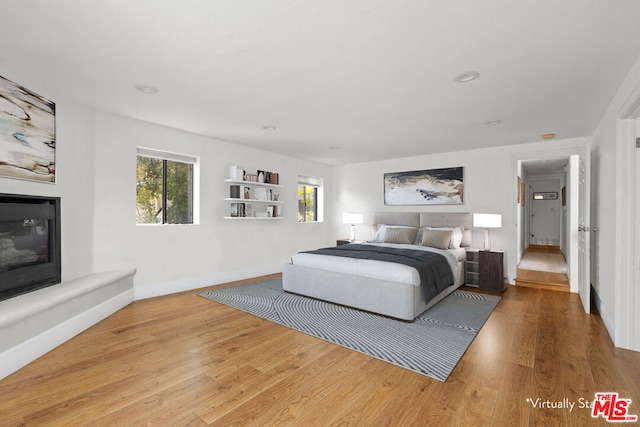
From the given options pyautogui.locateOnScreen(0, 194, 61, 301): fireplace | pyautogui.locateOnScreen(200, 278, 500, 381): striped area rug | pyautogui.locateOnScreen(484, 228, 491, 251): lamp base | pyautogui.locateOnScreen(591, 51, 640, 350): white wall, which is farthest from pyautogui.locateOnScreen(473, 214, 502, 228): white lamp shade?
pyautogui.locateOnScreen(0, 194, 61, 301): fireplace

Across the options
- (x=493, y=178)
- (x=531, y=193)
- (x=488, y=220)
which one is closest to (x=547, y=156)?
(x=493, y=178)

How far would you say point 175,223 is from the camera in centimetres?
457

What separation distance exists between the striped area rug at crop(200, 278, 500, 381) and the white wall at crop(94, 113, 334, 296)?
24.9 inches

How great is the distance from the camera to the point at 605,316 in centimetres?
316

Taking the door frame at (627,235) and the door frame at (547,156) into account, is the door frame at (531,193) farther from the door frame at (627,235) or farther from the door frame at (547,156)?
the door frame at (627,235)

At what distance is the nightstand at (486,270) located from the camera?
4.61 metres

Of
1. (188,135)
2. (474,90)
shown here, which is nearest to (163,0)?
(474,90)

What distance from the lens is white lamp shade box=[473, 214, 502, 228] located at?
4.74 meters

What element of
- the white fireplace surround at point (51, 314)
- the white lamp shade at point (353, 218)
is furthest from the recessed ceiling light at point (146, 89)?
the white lamp shade at point (353, 218)

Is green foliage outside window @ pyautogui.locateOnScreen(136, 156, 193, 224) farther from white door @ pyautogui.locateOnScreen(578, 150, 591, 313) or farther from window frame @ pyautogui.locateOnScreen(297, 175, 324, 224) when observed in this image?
white door @ pyautogui.locateOnScreen(578, 150, 591, 313)

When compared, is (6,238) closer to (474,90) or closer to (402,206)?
(474,90)

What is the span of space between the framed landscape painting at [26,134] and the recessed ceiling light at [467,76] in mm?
3807

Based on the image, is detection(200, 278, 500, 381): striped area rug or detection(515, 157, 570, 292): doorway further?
detection(515, 157, 570, 292): doorway

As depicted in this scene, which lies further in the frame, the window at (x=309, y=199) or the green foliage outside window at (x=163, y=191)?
the window at (x=309, y=199)
